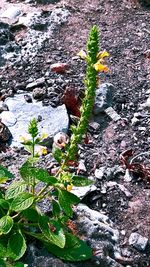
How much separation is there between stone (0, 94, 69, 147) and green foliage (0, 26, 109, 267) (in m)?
1.39

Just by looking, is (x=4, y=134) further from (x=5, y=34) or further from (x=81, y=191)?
(x=5, y=34)

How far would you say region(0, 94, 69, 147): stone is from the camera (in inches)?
229

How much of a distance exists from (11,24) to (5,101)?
1.66m

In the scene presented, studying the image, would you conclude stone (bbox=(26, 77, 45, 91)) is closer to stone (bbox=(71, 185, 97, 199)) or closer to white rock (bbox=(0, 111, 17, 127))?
white rock (bbox=(0, 111, 17, 127))

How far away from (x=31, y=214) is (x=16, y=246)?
0.86 feet

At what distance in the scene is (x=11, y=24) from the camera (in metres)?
7.41

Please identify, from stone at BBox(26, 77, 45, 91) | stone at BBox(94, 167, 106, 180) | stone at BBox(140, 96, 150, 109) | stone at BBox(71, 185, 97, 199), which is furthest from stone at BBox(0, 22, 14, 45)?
stone at BBox(71, 185, 97, 199)

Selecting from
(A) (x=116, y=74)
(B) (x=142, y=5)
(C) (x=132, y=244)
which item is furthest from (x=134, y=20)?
(C) (x=132, y=244)

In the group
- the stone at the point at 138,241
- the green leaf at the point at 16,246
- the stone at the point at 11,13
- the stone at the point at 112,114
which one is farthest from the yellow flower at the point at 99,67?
the stone at the point at 11,13

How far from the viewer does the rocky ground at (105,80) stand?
16.9 feet

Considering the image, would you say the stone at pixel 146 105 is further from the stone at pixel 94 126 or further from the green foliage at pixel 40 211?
the green foliage at pixel 40 211

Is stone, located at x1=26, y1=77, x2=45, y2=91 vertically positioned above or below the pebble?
above

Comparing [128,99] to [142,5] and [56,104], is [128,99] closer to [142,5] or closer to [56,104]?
[56,104]

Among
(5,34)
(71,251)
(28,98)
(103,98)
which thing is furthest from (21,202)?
(5,34)
